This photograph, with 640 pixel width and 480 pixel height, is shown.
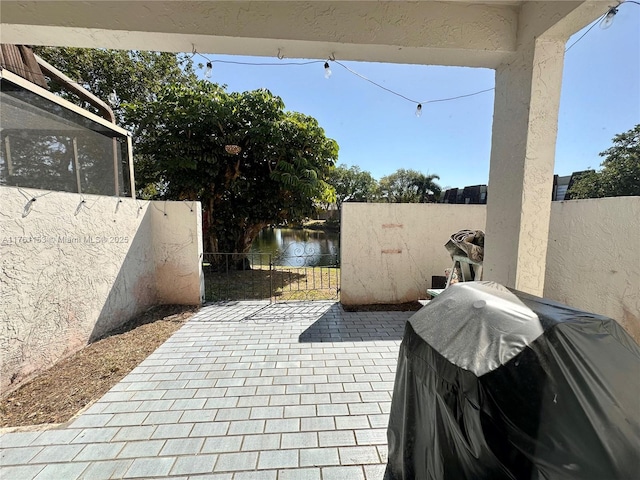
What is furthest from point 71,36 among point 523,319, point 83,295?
point 523,319

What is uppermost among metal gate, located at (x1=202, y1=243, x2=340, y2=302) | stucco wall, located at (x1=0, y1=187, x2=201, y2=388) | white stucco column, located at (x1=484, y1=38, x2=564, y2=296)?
white stucco column, located at (x1=484, y1=38, x2=564, y2=296)

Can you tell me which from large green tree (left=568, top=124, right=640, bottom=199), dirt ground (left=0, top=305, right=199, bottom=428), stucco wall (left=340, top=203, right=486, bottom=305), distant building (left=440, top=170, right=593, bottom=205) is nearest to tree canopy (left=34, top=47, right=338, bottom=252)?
stucco wall (left=340, top=203, right=486, bottom=305)

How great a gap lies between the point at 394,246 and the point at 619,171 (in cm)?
1923

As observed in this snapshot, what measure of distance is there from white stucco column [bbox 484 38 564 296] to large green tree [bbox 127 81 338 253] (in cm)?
577

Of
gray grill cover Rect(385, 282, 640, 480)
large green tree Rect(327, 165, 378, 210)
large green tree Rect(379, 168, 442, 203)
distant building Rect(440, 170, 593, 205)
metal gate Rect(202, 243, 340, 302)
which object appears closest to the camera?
gray grill cover Rect(385, 282, 640, 480)

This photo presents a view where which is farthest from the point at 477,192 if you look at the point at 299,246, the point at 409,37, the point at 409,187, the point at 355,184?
the point at 409,37

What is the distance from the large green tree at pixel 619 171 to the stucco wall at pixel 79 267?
67.3ft

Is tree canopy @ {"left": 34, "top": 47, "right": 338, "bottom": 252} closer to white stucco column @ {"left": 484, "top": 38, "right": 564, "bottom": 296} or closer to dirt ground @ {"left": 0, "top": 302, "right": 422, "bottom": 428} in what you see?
dirt ground @ {"left": 0, "top": 302, "right": 422, "bottom": 428}

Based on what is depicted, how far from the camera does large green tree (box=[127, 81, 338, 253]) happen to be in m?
7.81

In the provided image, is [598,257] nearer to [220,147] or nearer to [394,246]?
[394,246]

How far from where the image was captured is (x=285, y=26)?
216 cm

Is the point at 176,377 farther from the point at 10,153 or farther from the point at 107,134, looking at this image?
the point at 107,134

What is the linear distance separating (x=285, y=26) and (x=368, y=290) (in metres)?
4.52

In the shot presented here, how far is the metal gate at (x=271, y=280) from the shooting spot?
644 cm
